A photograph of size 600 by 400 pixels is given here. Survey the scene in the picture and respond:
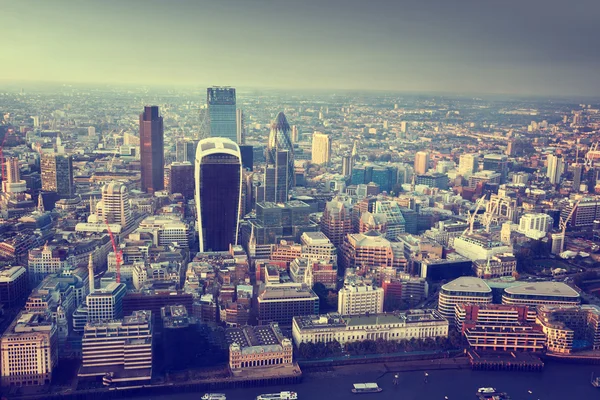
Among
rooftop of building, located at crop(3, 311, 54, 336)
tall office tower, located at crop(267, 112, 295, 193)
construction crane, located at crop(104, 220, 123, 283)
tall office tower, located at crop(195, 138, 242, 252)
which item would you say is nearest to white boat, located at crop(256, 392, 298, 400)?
rooftop of building, located at crop(3, 311, 54, 336)

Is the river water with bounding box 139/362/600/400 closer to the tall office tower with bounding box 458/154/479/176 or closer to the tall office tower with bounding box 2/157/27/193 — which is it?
the tall office tower with bounding box 2/157/27/193

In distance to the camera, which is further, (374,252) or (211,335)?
(374,252)

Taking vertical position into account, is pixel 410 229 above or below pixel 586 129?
below

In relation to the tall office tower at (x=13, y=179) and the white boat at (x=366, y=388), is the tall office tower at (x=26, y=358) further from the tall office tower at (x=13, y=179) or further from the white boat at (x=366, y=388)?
the tall office tower at (x=13, y=179)

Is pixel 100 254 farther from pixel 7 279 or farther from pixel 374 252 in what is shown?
pixel 374 252

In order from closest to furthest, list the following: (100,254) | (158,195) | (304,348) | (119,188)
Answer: (304,348) → (100,254) → (119,188) → (158,195)

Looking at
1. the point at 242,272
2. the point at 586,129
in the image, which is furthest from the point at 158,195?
the point at 586,129

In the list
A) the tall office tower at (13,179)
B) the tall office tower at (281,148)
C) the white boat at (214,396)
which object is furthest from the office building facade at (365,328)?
the tall office tower at (13,179)
